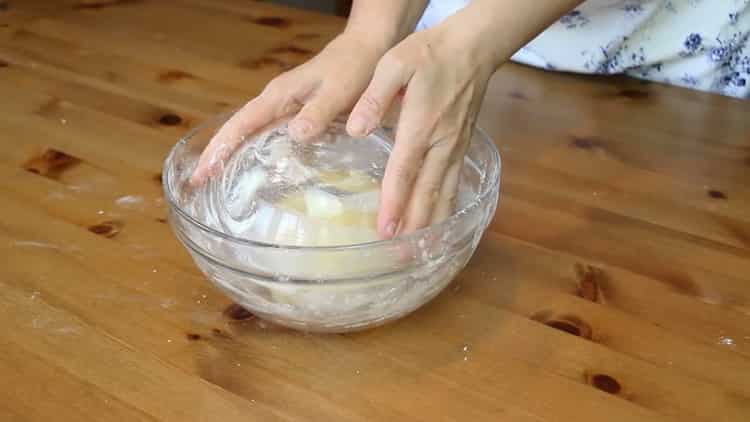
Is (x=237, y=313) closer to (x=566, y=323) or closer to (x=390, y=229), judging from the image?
(x=390, y=229)

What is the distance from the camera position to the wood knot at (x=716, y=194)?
0.82 metres

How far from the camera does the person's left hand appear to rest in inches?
25.1

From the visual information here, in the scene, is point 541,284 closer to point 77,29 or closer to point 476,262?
point 476,262

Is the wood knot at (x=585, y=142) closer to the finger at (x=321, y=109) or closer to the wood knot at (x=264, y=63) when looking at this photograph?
the finger at (x=321, y=109)

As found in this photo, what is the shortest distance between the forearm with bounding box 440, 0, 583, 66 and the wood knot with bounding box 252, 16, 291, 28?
563 mm

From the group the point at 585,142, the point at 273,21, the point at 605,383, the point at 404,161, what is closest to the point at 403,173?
the point at 404,161

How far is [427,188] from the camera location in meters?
0.65

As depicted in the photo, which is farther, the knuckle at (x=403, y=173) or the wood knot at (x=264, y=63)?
the wood knot at (x=264, y=63)

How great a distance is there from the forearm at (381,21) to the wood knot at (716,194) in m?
0.35

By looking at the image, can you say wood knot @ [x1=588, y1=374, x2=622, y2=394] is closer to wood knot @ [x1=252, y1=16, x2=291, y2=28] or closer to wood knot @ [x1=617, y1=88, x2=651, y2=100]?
wood knot @ [x1=617, y1=88, x2=651, y2=100]

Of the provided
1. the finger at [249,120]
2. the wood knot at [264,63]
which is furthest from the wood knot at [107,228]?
the wood knot at [264,63]

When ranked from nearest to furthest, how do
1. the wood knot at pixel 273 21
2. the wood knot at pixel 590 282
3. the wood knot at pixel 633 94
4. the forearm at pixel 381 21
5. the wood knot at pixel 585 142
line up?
the wood knot at pixel 590 282, the forearm at pixel 381 21, the wood knot at pixel 585 142, the wood knot at pixel 633 94, the wood knot at pixel 273 21

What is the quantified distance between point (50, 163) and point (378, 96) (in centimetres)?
42

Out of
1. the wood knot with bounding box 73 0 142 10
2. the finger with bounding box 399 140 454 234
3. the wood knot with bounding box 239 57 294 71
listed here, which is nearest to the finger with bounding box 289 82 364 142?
the finger with bounding box 399 140 454 234
